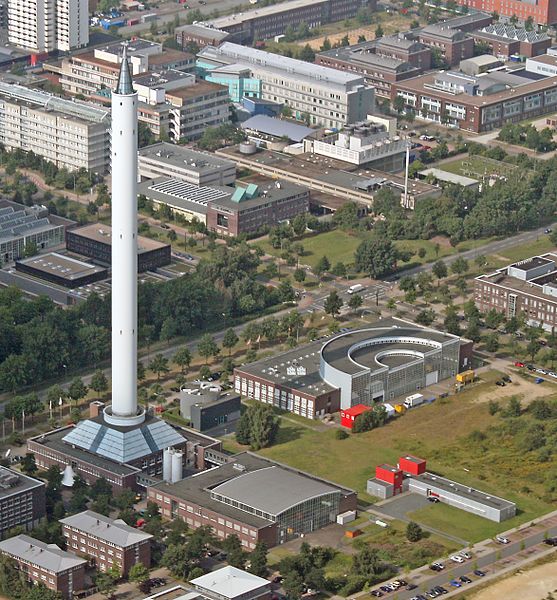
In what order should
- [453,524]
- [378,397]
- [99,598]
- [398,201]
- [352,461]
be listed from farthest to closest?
[398,201], [378,397], [352,461], [453,524], [99,598]

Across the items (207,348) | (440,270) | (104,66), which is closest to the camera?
(207,348)

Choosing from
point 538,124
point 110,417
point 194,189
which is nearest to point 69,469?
point 110,417

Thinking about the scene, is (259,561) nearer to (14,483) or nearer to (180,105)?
(14,483)

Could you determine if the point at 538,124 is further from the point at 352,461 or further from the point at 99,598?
the point at 99,598

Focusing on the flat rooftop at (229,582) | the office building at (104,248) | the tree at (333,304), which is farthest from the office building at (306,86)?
the flat rooftop at (229,582)

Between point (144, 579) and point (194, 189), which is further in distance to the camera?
point (194, 189)

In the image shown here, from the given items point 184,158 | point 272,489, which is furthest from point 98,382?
point 184,158

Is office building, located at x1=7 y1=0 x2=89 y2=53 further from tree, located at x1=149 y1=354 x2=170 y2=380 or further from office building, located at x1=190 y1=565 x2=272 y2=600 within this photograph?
office building, located at x1=190 y1=565 x2=272 y2=600
